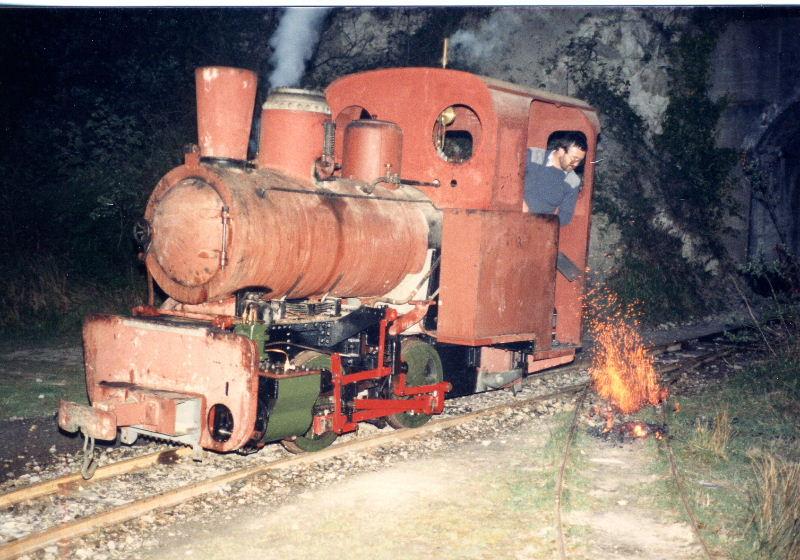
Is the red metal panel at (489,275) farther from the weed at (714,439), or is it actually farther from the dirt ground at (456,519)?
the weed at (714,439)

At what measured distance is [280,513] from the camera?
16.2 ft

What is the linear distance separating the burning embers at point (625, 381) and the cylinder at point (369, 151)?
3.40m

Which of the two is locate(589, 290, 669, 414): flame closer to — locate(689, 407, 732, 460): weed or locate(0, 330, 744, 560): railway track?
locate(689, 407, 732, 460): weed

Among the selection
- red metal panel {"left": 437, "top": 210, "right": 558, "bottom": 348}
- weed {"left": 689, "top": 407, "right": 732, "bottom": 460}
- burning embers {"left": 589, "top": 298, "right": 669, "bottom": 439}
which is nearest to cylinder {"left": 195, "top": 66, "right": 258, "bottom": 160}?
red metal panel {"left": 437, "top": 210, "right": 558, "bottom": 348}

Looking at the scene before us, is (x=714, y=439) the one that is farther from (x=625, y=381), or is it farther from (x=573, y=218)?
(x=573, y=218)

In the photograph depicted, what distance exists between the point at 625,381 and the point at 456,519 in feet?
15.8

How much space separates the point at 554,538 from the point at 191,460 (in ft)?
9.48

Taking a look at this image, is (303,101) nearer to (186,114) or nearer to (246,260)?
(246,260)

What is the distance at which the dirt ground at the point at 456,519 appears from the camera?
175 inches

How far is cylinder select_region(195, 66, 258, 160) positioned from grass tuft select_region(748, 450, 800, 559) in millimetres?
4271

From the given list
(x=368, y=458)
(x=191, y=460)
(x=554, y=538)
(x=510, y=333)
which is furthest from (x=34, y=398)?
(x=554, y=538)

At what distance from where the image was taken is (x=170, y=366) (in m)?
5.20

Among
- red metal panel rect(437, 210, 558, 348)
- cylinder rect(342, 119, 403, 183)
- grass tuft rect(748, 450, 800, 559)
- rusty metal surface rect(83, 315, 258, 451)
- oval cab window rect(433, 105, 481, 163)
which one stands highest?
oval cab window rect(433, 105, 481, 163)

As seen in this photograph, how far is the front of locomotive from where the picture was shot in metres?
4.96
